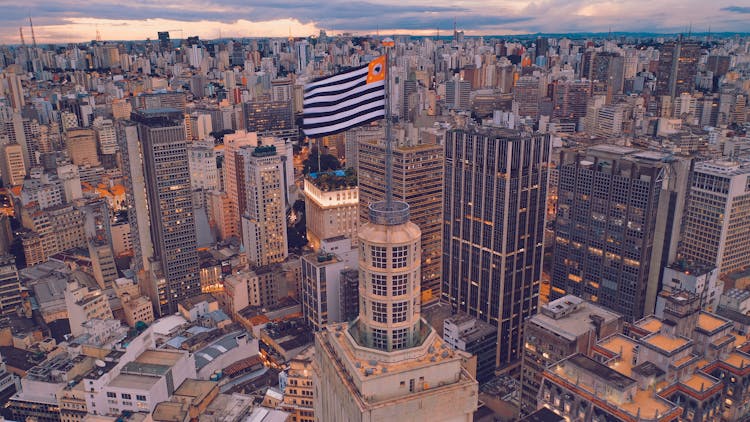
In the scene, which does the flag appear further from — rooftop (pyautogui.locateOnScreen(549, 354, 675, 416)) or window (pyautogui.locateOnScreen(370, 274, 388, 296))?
rooftop (pyautogui.locateOnScreen(549, 354, 675, 416))

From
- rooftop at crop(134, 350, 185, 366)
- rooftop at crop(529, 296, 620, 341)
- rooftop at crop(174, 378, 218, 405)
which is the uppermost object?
rooftop at crop(529, 296, 620, 341)

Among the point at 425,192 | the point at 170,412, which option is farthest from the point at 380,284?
the point at 425,192

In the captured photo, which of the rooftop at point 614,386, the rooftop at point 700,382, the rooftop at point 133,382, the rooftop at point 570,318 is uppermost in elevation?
the rooftop at point 614,386

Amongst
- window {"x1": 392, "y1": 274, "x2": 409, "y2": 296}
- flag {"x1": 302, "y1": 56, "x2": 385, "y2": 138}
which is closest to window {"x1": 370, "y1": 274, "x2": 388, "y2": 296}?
window {"x1": 392, "y1": 274, "x2": 409, "y2": 296}

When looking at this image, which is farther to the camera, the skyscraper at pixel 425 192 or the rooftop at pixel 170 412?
the skyscraper at pixel 425 192

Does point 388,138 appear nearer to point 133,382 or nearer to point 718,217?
point 133,382

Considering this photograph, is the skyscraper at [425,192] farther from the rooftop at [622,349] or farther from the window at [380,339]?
the window at [380,339]

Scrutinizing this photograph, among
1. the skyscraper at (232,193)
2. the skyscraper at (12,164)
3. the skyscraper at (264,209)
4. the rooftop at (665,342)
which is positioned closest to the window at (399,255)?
the rooftop at (665,342)
